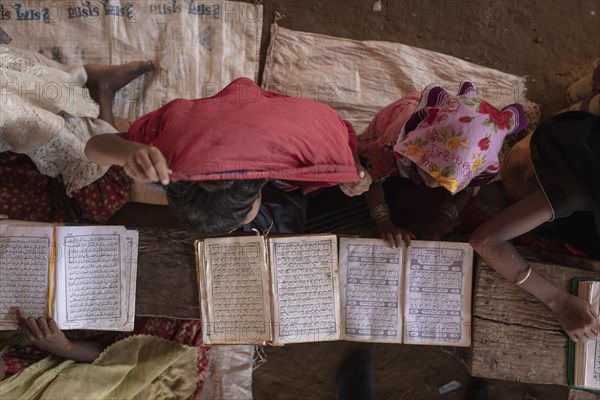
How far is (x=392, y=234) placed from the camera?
145cm

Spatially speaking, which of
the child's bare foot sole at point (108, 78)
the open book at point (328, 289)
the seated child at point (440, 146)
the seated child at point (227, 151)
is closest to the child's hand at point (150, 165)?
the seated child at point (227, 151)

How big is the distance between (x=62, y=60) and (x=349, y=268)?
149 centimetres

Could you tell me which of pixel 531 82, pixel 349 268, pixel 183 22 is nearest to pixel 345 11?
pixel 183 22

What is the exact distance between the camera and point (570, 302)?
1.39 meters

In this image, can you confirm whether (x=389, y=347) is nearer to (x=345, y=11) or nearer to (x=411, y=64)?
(x=411, y=64)

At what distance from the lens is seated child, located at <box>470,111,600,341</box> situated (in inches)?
48.1

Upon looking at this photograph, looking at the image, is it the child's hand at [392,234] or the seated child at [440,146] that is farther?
the child's hand at [392,234]

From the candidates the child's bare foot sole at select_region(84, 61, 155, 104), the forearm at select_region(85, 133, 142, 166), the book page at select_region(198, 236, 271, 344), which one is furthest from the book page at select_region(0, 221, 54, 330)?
the child's bare foot sole at select_region(84, 61, 155, 104)

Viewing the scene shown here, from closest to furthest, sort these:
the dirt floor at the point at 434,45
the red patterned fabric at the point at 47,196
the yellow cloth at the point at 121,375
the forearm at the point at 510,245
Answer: the forearm at the point at 510,245 → the yellow cloth at the point at 121,375 → the red patterned fabric at the point at 47,196 → the dirt floor at the point at 434,45

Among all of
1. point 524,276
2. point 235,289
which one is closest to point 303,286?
point 235,289

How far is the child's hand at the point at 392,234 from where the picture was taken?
144 centimetres

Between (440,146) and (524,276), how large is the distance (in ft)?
1.65

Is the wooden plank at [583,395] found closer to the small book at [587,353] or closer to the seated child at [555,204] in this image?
the small book at [587,353]

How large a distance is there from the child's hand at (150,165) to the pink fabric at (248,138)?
2.4 inches
